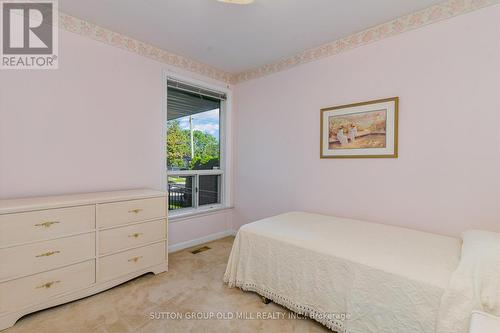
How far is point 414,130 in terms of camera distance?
7.00 feet

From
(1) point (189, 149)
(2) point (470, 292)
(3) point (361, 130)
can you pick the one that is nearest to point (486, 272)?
(2) point (470, 292)

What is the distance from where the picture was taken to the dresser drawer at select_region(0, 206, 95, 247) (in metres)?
1.62

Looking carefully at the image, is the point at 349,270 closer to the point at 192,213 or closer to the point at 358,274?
the point at 358,274

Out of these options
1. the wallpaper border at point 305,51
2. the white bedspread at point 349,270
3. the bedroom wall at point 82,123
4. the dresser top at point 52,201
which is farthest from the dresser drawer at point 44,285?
the wallpaper border at point 305,51

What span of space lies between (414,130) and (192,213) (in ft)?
8.92

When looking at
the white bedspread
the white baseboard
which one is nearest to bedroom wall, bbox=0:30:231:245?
the white baseboard

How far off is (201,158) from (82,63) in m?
1.75

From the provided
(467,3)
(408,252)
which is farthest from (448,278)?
(467,3)

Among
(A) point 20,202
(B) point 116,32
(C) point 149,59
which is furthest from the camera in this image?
(C) point 149,59

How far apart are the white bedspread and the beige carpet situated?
0.42 feet

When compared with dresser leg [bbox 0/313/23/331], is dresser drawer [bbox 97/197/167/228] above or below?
above

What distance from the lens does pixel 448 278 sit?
4.15ft

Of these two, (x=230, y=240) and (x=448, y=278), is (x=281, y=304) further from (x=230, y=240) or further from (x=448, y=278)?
(x=230, y=240)

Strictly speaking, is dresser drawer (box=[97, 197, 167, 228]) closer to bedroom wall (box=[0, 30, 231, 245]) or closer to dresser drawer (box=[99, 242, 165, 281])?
dresser drawer (box=[99, 242, 165, 281])
